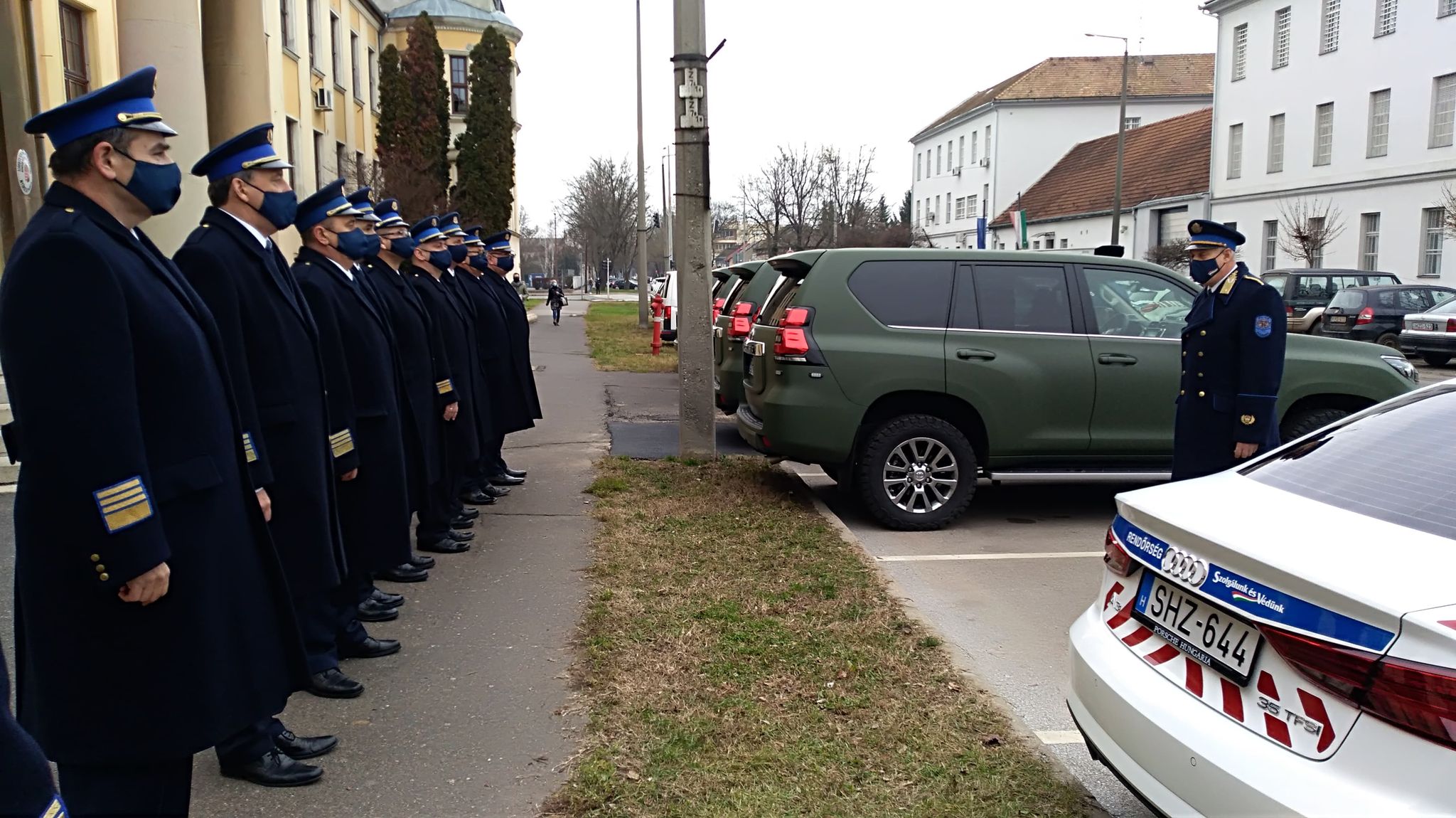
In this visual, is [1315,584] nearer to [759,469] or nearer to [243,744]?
[243,744]

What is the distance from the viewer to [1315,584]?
8.29ft

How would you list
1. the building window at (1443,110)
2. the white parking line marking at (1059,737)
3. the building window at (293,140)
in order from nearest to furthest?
the white parking line marking at (1059,737) → the building window at (293,140) → the building window at (1443,110)

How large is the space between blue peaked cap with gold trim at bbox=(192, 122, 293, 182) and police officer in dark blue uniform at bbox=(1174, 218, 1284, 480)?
4.32 m

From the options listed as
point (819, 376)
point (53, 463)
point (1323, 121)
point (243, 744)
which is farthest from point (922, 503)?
point (1323, 121)

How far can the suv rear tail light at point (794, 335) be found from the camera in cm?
751

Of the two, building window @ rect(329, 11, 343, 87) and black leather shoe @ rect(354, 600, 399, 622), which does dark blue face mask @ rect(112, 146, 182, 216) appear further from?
building window @ rect(329, 11, 343, 87)

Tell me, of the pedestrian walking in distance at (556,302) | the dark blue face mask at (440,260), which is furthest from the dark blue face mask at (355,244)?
the pedestrian walking in distance at (556,302)

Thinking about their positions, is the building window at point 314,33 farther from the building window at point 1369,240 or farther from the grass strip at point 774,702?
the building window at point 1369,240

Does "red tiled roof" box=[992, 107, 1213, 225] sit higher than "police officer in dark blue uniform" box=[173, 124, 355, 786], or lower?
higher

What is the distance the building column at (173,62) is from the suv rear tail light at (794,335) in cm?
659

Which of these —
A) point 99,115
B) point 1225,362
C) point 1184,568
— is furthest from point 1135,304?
point 99,115

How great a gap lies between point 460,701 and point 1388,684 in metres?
3.33

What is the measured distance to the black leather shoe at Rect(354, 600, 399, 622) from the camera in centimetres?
544

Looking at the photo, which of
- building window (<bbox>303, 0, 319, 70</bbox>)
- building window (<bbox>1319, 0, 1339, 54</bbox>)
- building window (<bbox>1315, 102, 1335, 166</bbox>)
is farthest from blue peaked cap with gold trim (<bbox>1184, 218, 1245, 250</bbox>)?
building window (<bbox>1319, 0, 1339, 54</bbox>)
